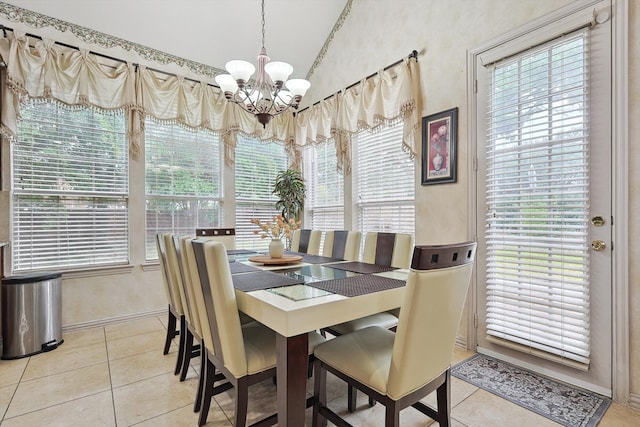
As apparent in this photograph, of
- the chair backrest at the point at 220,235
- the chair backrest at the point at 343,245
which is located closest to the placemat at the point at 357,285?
the chair backrest at the point at 343,245

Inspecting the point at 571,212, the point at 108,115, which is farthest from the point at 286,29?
the point at 571,212

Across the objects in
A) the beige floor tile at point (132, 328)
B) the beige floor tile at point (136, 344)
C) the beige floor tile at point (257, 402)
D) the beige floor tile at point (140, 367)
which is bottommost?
the beige floor tile at point (132, 328)

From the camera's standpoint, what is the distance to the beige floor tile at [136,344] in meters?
2.64

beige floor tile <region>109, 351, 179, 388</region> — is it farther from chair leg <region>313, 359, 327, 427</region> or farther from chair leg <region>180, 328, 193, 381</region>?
chair leg <region>313, 359, 327, 427</region>

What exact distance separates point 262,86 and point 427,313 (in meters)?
2.28

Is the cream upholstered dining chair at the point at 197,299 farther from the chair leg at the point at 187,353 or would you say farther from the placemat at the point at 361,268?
the placemat at the point at 361,268

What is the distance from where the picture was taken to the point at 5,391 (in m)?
2.06

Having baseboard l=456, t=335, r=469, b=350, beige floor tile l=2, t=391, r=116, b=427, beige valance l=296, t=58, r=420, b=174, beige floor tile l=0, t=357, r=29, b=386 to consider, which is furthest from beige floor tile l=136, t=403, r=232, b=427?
beige valance l=296, t=58, r=420, b=174

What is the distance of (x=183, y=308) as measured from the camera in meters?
2.14

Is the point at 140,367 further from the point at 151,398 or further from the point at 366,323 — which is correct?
the point at 366,323

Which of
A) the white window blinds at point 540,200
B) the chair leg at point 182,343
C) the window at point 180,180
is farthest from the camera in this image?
the window at point 180,180

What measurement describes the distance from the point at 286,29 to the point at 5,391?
4.52 meters

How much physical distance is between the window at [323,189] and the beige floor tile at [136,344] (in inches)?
96.8

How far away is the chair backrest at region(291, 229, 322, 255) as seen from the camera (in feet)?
10.3
